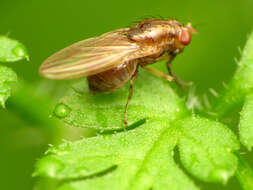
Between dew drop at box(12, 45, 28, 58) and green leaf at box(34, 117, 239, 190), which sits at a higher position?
dew drop at box(12, 45, 28, 58)

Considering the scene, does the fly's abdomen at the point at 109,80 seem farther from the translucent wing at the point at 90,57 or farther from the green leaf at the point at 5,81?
the green leaf at the point at 5,81

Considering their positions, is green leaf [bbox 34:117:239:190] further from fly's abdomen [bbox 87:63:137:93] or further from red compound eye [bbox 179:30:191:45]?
red compound eye [bbox 179:30:191:45]

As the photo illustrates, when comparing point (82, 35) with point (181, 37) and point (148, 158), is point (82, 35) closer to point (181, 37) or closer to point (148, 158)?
point (181, 37)

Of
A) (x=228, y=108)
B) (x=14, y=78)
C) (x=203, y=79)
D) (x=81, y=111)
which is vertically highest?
(x=14, y=78)

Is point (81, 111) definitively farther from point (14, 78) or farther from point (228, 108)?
point (228, 108)

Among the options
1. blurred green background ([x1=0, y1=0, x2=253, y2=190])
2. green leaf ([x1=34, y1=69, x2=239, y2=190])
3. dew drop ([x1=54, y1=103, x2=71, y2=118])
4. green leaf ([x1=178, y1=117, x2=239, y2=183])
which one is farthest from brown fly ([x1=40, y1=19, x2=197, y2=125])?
blurred green background ([x1=0, y1=0, x2=253, y2=190])

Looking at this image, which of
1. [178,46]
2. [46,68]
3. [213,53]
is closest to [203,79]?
[213,53]
